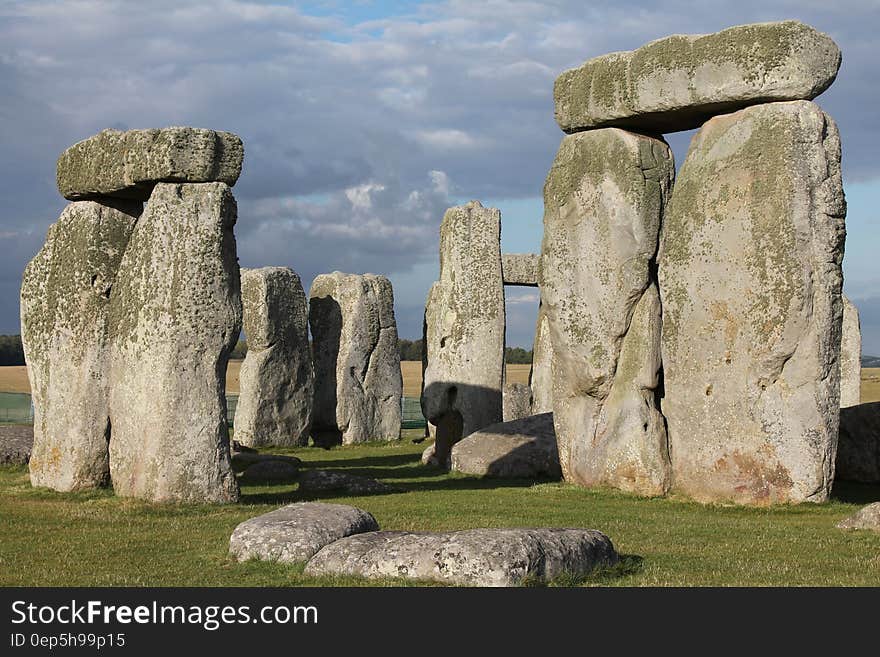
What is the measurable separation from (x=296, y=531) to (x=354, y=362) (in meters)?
17.5

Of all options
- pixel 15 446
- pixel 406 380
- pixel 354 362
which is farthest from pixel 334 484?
pixel 406 380

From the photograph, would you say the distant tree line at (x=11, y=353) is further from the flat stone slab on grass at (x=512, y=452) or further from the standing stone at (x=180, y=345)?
the standing stone at (x=180, y=345)

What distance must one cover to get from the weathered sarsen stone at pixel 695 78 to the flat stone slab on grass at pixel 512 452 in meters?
4.38

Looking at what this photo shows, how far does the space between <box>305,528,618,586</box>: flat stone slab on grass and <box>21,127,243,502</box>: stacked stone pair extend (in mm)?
4332

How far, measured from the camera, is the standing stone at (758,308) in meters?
13.2

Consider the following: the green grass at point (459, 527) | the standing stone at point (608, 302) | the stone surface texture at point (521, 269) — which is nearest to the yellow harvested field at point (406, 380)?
the stone surface texture at point (521, 269)

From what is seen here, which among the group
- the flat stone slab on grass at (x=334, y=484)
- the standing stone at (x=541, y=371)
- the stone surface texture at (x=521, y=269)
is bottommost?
the flat stone slab on grass at (x=334, y=484)

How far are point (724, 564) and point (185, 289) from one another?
598cm

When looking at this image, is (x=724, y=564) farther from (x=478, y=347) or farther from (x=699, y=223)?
(x=478, y=347)

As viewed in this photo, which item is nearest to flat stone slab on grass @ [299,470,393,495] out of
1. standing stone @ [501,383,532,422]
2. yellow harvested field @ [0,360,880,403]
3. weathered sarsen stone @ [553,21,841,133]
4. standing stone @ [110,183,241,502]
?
standing stone @ [110,183,241,502]

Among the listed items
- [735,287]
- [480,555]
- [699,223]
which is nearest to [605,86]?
[699,223]

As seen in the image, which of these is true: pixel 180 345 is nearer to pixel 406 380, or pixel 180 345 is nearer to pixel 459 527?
pixel 459 527

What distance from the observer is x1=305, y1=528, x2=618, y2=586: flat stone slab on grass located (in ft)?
25.0
